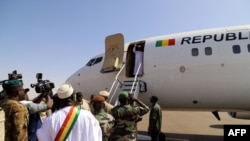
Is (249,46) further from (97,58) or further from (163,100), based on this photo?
(97,58)

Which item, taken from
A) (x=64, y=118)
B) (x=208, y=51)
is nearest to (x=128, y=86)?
(x=208, y=51)

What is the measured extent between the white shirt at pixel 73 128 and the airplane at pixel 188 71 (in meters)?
7.52

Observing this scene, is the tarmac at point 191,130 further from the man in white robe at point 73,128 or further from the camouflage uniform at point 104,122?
the man in white robe at point 73,128

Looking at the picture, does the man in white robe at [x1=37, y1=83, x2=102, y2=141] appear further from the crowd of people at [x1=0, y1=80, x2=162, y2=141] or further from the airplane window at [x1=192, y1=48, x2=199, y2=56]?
the airplane window at [x1=192, y1=48, x2=199, y2=56]

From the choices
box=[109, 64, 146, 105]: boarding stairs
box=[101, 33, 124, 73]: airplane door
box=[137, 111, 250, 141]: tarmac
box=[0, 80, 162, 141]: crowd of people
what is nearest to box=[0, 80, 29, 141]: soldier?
box=[0, 80, 162, 141]: crowd of people

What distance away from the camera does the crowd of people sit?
280 cm

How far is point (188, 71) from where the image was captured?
10.0m

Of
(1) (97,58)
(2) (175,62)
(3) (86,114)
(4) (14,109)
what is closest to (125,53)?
(1) (97,58)

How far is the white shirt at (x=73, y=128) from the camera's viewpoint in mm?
2787

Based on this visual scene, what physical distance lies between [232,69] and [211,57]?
2.65ft

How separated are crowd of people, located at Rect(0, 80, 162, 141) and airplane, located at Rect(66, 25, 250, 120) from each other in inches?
167

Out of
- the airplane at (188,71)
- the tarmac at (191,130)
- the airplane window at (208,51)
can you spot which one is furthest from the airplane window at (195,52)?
the tarmac at (191,130)

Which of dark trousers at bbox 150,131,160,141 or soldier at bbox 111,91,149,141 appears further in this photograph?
dark trousers at bbox 150,131,160,141

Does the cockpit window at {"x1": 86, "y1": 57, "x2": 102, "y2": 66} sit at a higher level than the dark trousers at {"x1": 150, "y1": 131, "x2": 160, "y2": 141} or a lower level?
higher
